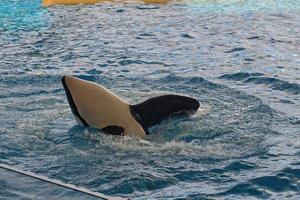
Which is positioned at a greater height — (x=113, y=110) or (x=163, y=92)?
(x=113, y=110)

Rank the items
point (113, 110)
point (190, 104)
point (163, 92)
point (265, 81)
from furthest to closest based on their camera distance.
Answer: point (265, 81) < point (163, 92) < point (190, 104) < point (113, 110)

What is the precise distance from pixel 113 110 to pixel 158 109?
0.51 metres

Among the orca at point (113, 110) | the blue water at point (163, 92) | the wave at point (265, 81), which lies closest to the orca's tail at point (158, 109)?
the orca at point (113, 110)

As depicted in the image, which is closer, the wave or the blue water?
the blue water

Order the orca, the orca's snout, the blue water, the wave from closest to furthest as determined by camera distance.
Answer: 1. the blue water
2. the orca
3. the orca's snout
4. the wave

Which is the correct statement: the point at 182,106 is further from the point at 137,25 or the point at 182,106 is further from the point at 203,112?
the point at 137,25

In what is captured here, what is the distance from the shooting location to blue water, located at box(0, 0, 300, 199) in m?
5.78

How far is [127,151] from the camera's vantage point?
6297mm

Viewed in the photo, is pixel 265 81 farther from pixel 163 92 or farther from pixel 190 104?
pixel 190 104

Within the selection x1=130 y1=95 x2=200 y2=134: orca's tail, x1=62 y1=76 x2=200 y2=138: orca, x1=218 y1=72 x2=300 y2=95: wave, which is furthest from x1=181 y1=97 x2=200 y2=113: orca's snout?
x1=218 y1=72 x2=300 y2=95: wave

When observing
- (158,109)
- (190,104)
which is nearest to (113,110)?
(158,109)

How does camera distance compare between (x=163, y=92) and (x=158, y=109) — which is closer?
(x=158, y=109)

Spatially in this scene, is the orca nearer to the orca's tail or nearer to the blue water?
the orca's tail

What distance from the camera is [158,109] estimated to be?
6.84 meters
